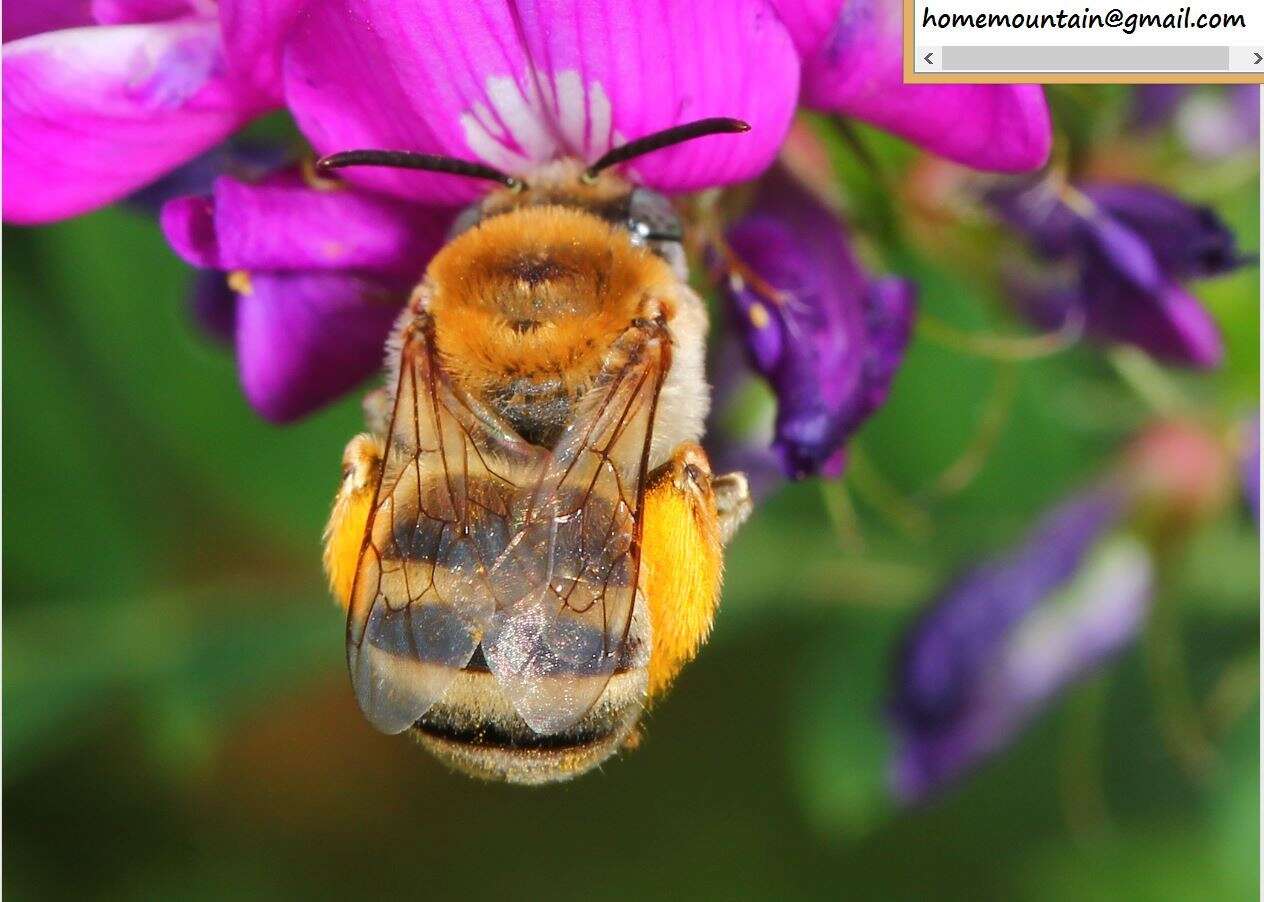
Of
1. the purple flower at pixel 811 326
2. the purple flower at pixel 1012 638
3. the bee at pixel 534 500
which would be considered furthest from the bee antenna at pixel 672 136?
the purple flower at pixel 1012 638

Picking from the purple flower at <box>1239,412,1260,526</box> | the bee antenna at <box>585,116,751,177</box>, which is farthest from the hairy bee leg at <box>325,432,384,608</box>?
the purple flower at <box>1239,412,1260,526</box>

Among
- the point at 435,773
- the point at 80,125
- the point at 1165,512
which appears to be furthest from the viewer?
the point at 435,773

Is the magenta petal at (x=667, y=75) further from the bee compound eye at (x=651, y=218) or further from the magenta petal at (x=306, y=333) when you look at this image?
the magenta petal at (x=306, y=333)

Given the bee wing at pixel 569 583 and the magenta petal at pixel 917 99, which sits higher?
the magenta petal at pixel 917 99

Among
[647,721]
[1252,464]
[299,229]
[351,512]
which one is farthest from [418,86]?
[1252,464]

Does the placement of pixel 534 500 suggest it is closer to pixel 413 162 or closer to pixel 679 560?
pixel 679 560

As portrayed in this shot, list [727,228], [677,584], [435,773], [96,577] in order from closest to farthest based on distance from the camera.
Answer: [677,584] < [727,228] < [96,577] < [435,773]

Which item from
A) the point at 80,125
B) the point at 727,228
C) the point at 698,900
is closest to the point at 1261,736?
the point at 698,900

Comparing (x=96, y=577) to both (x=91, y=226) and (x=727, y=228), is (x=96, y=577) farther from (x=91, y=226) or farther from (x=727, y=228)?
(x=727, y=228)
